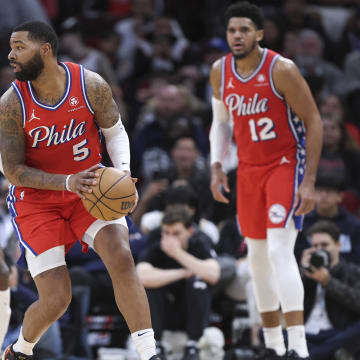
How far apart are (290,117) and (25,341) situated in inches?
93.6

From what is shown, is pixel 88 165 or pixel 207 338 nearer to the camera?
pixel 88 165

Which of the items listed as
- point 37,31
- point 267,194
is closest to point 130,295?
point 267,194

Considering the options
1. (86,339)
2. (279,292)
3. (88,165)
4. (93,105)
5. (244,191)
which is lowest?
(86,339)

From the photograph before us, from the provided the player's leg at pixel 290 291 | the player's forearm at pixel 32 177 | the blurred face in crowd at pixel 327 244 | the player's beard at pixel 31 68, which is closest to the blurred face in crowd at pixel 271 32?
the blurred face in crowd at pixel 327 244

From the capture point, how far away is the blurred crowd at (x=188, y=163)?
7309mm

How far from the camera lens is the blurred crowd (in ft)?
24.0

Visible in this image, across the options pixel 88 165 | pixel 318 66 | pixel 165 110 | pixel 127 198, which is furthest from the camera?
pixel 318 66

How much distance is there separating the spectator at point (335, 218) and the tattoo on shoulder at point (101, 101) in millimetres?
2890

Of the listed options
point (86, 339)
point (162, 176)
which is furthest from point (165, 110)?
point (86, 339)

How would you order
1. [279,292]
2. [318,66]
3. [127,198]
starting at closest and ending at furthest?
1. [127,198]
2. [279,292]
3. [318,66]

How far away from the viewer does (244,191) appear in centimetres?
623

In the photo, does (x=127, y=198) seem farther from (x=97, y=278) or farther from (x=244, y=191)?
(x=97, y=278)

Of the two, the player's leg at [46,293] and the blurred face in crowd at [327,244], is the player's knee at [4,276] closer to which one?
the player's leg at [46,293]

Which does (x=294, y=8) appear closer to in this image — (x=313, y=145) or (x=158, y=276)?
(x=158, y=276)
